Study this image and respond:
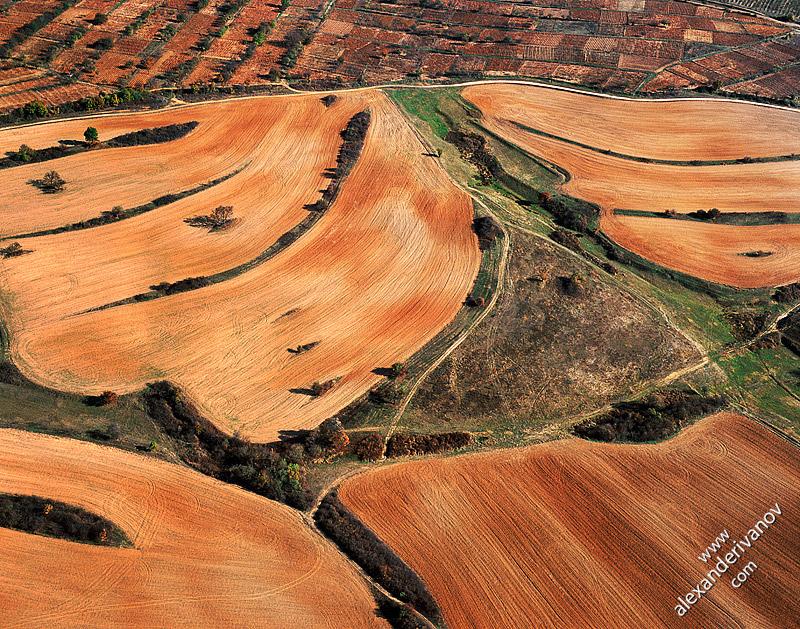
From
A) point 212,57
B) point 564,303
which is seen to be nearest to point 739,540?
point 564,303

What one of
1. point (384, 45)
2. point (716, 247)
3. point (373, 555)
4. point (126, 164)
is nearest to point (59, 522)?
point (373, 555)

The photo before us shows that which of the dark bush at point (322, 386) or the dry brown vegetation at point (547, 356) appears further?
the dry brown vegetation at point (547, 356)

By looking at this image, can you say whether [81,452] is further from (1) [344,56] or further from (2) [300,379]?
(1) [344,56]

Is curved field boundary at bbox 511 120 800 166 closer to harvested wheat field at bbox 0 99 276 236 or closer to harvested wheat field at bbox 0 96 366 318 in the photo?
harvested wheat field at bbox 0 96 366 318

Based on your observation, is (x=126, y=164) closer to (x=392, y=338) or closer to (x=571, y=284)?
(x=392, y=338)

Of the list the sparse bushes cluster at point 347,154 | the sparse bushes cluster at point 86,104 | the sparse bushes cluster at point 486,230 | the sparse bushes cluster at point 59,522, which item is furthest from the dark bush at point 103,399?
the sparse bushes cluster at point 86,104

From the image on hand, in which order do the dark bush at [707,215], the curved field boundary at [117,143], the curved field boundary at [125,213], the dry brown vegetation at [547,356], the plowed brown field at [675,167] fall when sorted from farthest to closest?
the curved field boundary at [117,143], the dark bush at [707,215], the plowed brown field at [675,167], the curved field boundary at [125,213], the dry brown vegetation at [547,356]

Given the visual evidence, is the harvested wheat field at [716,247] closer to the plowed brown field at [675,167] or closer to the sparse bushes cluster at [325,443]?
the plowed brown field at [675,167]
